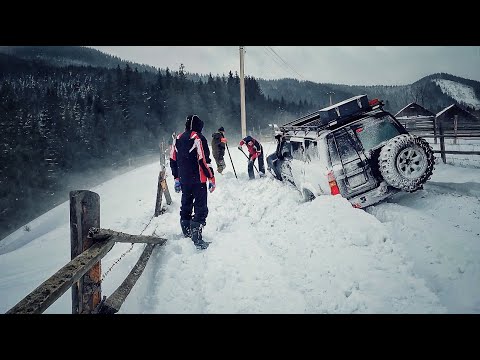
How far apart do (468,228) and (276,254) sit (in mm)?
2830

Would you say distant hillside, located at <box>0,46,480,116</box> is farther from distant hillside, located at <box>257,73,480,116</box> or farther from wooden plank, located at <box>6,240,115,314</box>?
wooden plank, located at <box>6,240,115,314</box>

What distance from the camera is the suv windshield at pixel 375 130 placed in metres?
4.96

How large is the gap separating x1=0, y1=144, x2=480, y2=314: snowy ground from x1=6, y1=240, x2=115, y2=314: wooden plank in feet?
2.64

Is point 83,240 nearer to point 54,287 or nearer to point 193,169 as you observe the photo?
point 54,287

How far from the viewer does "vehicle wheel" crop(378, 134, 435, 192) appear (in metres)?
4.51

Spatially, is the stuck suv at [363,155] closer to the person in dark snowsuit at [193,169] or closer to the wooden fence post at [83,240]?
the person in dark snowsuit at [193,169]

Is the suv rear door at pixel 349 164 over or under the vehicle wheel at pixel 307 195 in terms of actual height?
over

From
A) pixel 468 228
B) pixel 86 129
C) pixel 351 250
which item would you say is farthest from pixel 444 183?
pixel 86 129

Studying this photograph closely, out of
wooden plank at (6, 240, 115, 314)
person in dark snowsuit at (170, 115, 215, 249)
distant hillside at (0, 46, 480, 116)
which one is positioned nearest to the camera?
wooden plank at (6, 240, 115, 314)

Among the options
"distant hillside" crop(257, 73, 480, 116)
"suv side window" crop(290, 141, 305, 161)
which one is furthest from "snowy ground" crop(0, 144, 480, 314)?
"distant hillside" crop(257, 73, 480, 116)

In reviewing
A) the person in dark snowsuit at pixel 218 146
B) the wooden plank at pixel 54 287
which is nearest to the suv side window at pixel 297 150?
the person in dark snowsuit at pixel 218 146

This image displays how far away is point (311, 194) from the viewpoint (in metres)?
5.77
